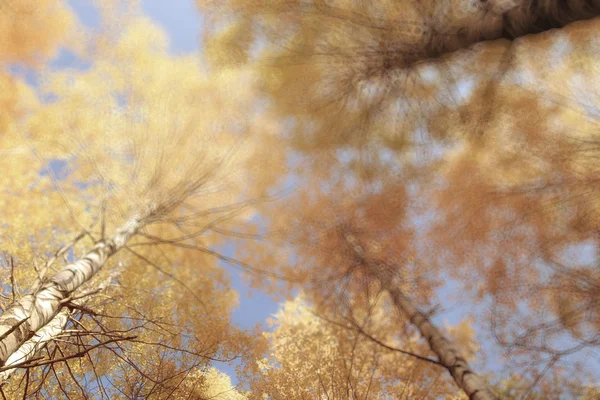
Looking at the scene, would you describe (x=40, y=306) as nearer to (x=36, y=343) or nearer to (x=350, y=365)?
(x=36, y=343)

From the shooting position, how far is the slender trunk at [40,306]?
8.11ft

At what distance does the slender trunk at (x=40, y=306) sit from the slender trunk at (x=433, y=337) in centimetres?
375

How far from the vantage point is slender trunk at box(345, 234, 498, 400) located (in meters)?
3.34

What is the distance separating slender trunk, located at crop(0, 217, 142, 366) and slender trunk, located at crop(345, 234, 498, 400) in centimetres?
375

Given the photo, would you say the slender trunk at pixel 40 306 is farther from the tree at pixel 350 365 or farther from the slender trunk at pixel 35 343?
the tree at pixel 350 365

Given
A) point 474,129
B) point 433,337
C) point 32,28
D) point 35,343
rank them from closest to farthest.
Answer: point 35,343 < point 433,337 < point 474,129 < point 32,28

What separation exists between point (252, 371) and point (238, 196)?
3.37 metres

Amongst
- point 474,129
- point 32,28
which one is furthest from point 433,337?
point 32,28

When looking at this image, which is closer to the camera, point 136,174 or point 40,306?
point 40,306

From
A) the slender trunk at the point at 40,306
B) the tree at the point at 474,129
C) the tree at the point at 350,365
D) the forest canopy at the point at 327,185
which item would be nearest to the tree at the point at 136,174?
the forest canopy at the point at 327,185

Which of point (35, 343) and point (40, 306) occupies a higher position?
point (40, 306)

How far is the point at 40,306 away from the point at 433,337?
403cm

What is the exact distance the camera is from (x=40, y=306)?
9.30ft

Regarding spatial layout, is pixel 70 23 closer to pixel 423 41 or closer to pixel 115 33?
pixel 115 33
